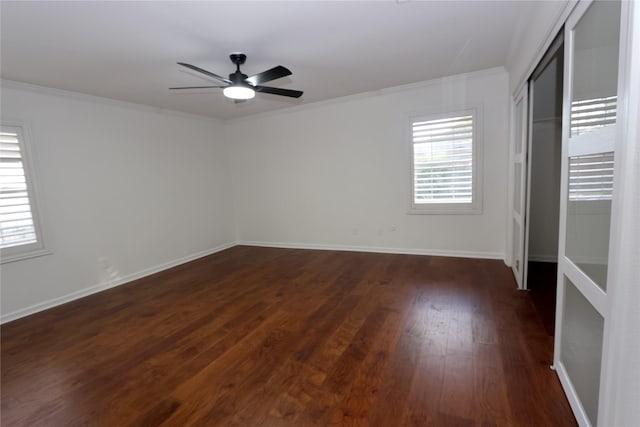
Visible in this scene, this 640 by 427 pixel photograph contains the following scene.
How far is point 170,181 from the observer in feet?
16.4

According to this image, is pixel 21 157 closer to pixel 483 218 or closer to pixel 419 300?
pixel 419 300


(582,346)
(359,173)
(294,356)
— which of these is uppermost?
(359,173)

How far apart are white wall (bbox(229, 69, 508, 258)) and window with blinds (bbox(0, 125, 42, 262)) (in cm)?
325

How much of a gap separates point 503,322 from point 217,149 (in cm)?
544

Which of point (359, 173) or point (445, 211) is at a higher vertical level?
point (359, 173)

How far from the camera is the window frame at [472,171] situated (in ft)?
13.6

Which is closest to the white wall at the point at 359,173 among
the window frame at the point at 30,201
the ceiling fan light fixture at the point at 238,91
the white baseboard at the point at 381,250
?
the white baseboard at the point at 381,250

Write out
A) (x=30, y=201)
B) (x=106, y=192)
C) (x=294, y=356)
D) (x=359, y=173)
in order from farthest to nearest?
(x=359, y=173) < (x=106, y=192) < (x=30, y=201) < (x=294, y=356)

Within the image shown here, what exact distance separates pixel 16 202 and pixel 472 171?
574cm

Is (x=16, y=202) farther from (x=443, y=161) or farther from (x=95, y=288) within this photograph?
(x=443, y=161)

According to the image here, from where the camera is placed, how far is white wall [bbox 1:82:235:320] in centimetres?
348

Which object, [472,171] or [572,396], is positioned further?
[472,171]

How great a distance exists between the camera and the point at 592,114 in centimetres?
146

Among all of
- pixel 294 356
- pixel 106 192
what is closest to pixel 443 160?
pixel 294 356
